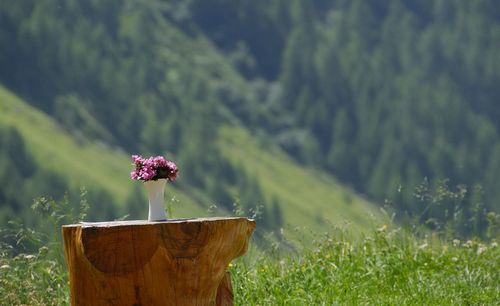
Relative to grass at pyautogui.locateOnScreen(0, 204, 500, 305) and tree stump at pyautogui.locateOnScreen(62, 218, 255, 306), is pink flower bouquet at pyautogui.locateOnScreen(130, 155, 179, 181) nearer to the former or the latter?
tree stump at pyautogui.locateOnScreen(62, 218, 255, 306)

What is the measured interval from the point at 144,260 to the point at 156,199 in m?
0.86

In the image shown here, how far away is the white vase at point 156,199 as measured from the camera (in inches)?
312

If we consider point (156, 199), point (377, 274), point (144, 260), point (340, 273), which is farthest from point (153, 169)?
point (377, 274)

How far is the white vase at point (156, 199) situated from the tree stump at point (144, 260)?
0.49m

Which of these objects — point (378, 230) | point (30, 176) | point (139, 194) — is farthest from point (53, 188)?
point (378, 230)

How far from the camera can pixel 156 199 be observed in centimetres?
801

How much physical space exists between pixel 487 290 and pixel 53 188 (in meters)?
170

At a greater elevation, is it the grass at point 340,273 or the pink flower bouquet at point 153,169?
the pink flower bouquet at point 153,169

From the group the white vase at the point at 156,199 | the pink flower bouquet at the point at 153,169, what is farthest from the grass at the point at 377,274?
the pink flower bouquet at the point at 153,169

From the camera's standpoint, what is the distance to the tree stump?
7.23 metres

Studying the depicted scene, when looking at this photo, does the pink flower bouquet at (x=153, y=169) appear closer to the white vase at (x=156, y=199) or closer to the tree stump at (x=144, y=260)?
the white vase at (x=156, y=199)

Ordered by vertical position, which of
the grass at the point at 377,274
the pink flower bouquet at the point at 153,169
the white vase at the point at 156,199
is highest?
the pink flower bouquet at the point at 153,169

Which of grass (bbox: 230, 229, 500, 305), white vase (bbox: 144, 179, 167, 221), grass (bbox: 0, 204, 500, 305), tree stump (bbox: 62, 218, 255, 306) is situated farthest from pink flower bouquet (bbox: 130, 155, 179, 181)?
grass (bbox: 230, 229, 500, 305)

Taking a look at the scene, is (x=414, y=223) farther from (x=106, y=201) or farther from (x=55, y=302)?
(x=106, y=201)
